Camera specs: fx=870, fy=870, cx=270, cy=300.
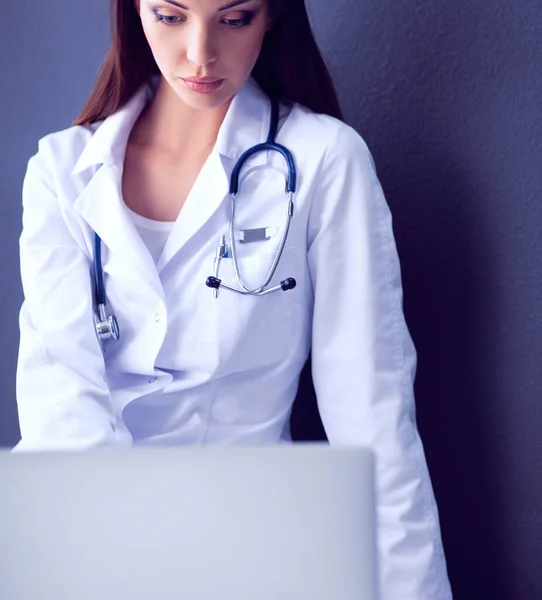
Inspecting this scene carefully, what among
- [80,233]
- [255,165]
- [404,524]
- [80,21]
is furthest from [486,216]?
[80,21]

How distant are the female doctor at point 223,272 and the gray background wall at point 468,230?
0.11 m

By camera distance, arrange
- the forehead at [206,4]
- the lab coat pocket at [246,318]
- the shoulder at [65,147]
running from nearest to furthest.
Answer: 1. the forehead at [206,4]
2. the lab coat pocket at [246,318]
3. the shoulder at [65,147]

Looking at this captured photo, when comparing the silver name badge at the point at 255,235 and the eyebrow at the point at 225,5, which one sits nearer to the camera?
the eyebrow at the point at 225,5

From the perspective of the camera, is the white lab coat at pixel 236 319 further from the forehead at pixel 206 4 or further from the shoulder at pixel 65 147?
the forehead at pixel 206 4

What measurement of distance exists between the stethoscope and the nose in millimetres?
158

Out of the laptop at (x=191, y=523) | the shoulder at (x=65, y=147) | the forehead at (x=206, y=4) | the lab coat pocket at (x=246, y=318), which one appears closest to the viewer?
the laptop at (x=191, y=523)

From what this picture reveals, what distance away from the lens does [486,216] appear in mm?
1206

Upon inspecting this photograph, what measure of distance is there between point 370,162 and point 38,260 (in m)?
0.49

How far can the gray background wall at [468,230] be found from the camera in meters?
1.18

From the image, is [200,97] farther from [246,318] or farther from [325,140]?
[246,318]

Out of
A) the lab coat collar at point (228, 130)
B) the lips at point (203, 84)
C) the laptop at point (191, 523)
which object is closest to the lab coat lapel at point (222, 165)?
the lab coat collar at point (228, 130)

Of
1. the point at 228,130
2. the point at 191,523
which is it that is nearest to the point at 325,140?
the point at 228,130

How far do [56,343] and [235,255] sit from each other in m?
0.28

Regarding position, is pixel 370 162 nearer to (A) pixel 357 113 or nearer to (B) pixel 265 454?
(A) pixel 357 113
